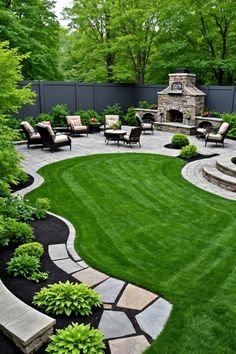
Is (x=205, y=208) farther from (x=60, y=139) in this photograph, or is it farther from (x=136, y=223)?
(x=60, y=139)

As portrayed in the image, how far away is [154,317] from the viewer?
3348 millimetres

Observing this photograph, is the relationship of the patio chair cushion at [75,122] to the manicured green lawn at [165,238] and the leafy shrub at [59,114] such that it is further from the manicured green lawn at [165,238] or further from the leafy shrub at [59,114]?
the manicured green lawn at [165,238]

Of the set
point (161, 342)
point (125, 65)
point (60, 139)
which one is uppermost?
point (125, 65)

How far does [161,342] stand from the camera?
3.01m

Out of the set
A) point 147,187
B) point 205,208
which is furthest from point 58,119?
point 205,208

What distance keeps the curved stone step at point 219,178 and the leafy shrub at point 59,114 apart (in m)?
8.47

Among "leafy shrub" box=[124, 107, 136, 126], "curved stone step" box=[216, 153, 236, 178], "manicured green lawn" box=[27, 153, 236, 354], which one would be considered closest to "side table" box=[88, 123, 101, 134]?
"leafy shrub" box=[124, 107, 136, 126]

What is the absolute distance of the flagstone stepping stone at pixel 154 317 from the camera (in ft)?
10.4

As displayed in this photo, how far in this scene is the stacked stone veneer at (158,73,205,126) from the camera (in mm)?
15570

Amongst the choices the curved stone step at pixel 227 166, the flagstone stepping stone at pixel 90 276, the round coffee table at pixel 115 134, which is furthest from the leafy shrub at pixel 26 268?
the round coffee table at pixel 115 134

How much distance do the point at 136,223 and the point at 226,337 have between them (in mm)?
2844

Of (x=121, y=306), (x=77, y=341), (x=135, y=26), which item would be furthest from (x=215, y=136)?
(x=77, y=341)

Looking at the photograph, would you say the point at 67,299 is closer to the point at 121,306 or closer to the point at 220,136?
the point at 121,306

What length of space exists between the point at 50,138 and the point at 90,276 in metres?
7.89
